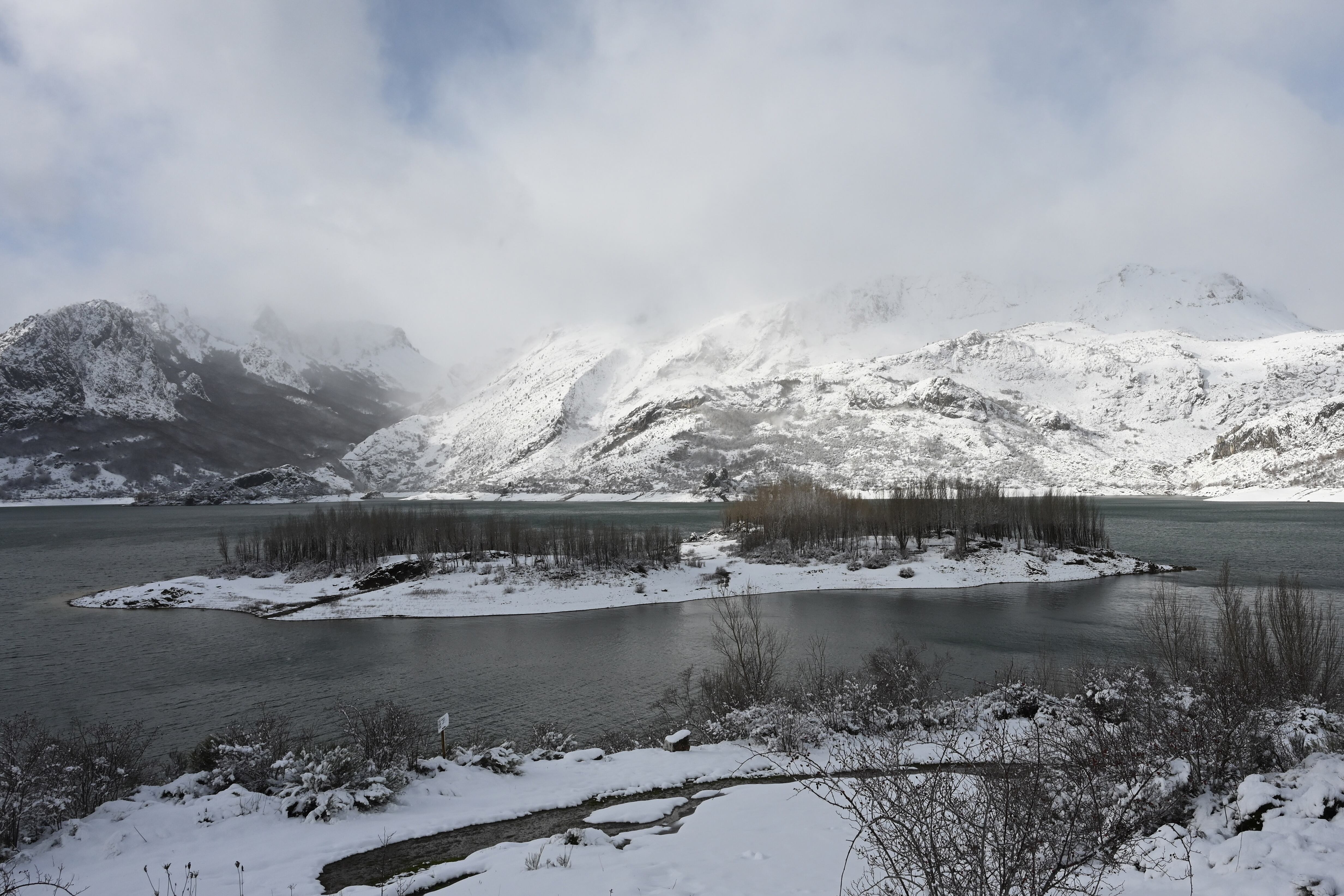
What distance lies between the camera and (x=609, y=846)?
1054cm

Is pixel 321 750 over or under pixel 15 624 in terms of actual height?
over

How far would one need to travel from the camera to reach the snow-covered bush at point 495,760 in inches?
633

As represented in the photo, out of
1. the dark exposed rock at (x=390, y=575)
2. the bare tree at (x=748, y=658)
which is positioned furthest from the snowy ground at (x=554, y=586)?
the bare tree at (x=748, y=658)

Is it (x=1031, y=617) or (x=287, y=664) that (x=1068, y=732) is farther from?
(x=287, y=664)

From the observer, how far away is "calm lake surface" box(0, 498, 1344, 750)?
90.3 ft

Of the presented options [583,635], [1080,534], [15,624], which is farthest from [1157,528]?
[15,624]

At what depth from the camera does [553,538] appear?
68500 mm

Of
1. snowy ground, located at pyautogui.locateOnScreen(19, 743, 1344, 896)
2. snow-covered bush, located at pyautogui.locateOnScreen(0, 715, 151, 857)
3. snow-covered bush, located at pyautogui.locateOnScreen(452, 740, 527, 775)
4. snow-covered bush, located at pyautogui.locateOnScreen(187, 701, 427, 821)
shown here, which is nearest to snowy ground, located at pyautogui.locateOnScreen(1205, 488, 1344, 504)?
snowy ground, located at pyautogui.locateOnScreen(19, 743, 1344, 896)

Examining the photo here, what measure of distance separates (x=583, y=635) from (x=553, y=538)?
2824 centimetres

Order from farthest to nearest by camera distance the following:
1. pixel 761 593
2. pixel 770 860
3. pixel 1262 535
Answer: pixel 1262 535 < pixel 761 593 < pixel 770 860

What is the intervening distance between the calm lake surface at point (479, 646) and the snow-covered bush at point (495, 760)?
7294 mm

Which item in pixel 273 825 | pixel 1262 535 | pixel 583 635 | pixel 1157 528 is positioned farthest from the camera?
pixel 1157 528

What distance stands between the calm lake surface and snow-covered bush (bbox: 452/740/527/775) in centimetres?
729

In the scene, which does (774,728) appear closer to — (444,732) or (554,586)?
(444,732)
